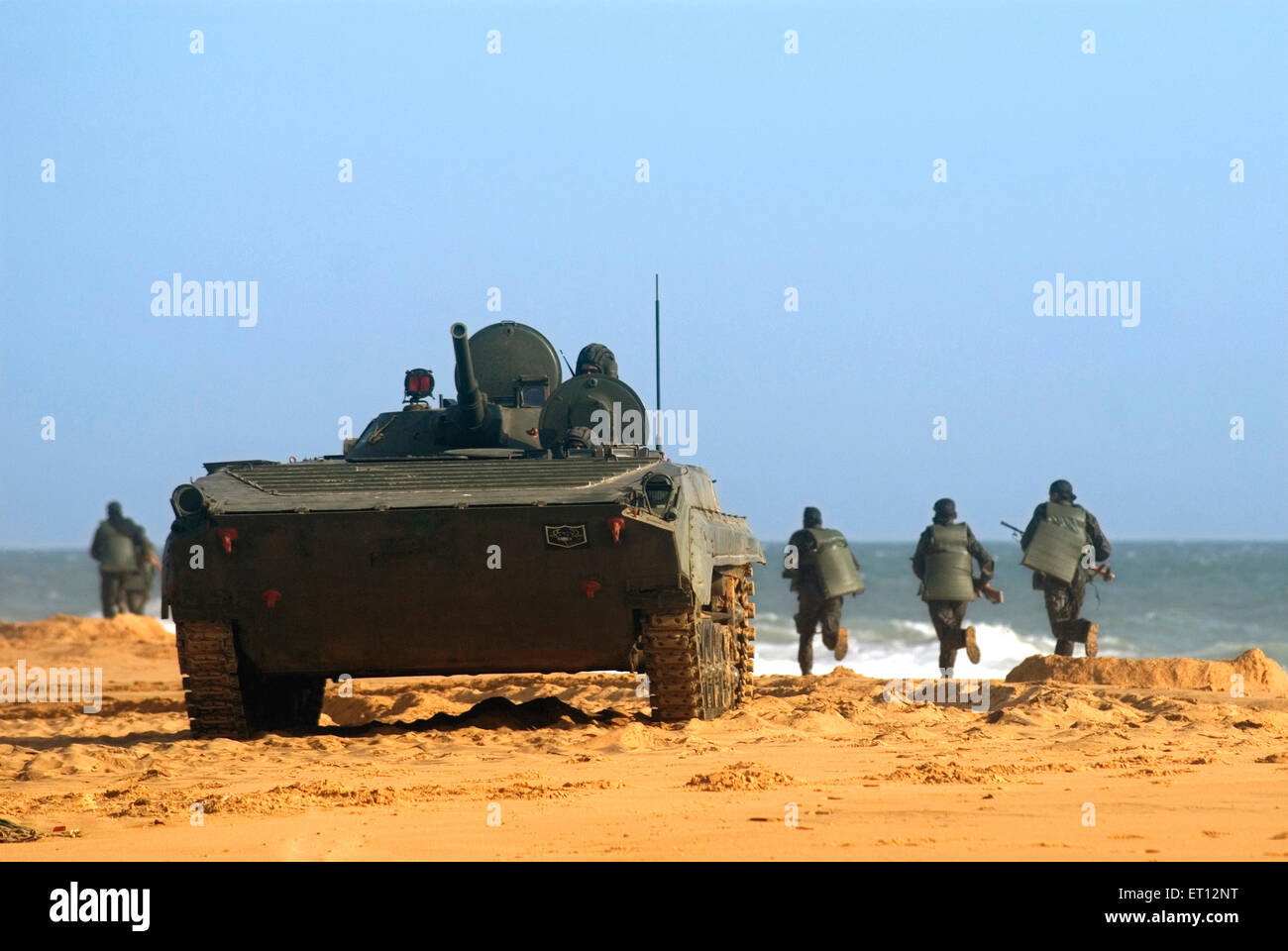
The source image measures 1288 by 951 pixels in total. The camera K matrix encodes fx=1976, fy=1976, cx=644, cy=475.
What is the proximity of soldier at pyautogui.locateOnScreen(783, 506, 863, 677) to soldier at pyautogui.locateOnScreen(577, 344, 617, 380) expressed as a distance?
17.0 ft

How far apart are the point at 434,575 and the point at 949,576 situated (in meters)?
7.91

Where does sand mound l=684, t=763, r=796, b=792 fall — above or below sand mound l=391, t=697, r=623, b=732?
above

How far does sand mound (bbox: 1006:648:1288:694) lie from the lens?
15672 millimetres

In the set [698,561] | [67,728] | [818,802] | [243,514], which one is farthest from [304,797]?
[67,728]

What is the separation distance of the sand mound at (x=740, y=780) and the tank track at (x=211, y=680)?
352cm

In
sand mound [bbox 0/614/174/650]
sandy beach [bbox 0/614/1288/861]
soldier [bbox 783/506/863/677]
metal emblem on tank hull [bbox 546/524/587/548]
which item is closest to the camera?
sandy beach [bbox 0/614/1288/861]

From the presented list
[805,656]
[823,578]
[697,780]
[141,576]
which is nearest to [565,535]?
[697,780]

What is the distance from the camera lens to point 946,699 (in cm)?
1480

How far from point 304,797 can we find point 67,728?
6037 millimetres

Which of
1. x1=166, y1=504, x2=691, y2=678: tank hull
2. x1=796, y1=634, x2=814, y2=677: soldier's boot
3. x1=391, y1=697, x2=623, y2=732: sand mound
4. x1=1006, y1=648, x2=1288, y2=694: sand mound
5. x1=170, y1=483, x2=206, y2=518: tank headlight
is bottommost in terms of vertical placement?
x1=796, y1=634, x2=814, y2=677: soldier's boot

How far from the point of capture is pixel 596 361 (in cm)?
1384

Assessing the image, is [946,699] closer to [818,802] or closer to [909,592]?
[818,802]

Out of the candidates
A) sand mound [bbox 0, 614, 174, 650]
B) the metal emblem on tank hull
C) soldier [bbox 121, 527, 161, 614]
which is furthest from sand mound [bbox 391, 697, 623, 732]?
soldier [bbox 121, 527, 161, 614]

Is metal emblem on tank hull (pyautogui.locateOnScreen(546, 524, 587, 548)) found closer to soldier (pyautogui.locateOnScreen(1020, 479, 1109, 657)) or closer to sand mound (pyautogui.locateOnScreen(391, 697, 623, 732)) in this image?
sand mound (pyautogui.locateOnScreen(391, 697, 623, 732))
